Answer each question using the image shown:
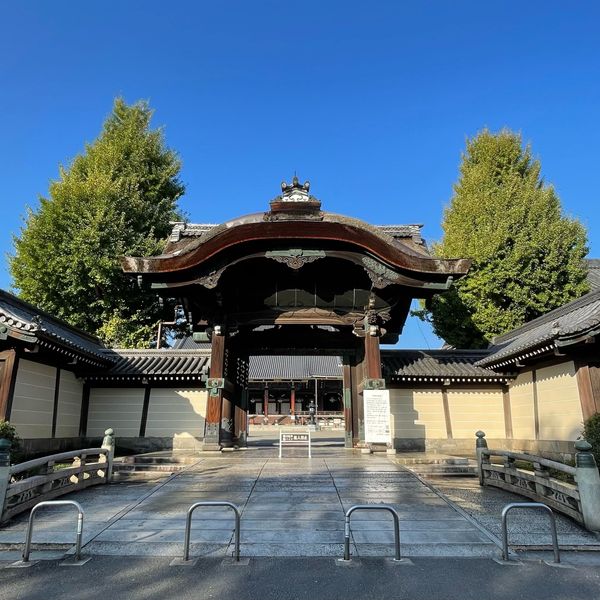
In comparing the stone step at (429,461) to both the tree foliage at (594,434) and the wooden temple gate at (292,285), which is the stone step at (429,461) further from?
the tree foliage at (594,434)

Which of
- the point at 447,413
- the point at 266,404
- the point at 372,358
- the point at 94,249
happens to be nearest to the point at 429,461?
the point at 372,358

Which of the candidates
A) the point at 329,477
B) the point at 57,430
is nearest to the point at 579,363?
the point at 329,477

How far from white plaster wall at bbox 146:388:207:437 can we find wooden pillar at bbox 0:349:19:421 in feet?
17.4

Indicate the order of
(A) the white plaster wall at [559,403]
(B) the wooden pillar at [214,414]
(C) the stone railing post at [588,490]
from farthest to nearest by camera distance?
(B) the wooden pillar at [214,414] < (A) the white plaster wall at [559,403] < (C) the stone railing post at [588,490]

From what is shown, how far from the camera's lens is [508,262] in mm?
21562

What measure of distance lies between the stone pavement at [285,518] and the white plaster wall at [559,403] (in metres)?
4.17

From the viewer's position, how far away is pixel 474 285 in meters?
22.0

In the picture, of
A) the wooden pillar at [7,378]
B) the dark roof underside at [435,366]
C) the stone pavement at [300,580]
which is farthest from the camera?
the dark roof underside at [435,366]

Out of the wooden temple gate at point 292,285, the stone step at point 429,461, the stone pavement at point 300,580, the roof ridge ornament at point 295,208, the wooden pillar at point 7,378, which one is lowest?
the stone pavement at point 300,580

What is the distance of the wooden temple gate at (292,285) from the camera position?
1248cm

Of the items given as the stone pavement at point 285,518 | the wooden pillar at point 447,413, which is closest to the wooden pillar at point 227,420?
the stone pavement at point 285,518

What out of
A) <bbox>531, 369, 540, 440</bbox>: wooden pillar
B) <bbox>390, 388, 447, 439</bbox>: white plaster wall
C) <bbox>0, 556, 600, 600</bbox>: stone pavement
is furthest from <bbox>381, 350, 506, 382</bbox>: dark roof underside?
<bbox>0, 556, 600, 600</bbox>: stone pavement

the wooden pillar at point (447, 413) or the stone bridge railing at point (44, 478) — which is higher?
the wooden pillar at point (447, 413)

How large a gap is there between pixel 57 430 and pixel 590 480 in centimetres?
1443
